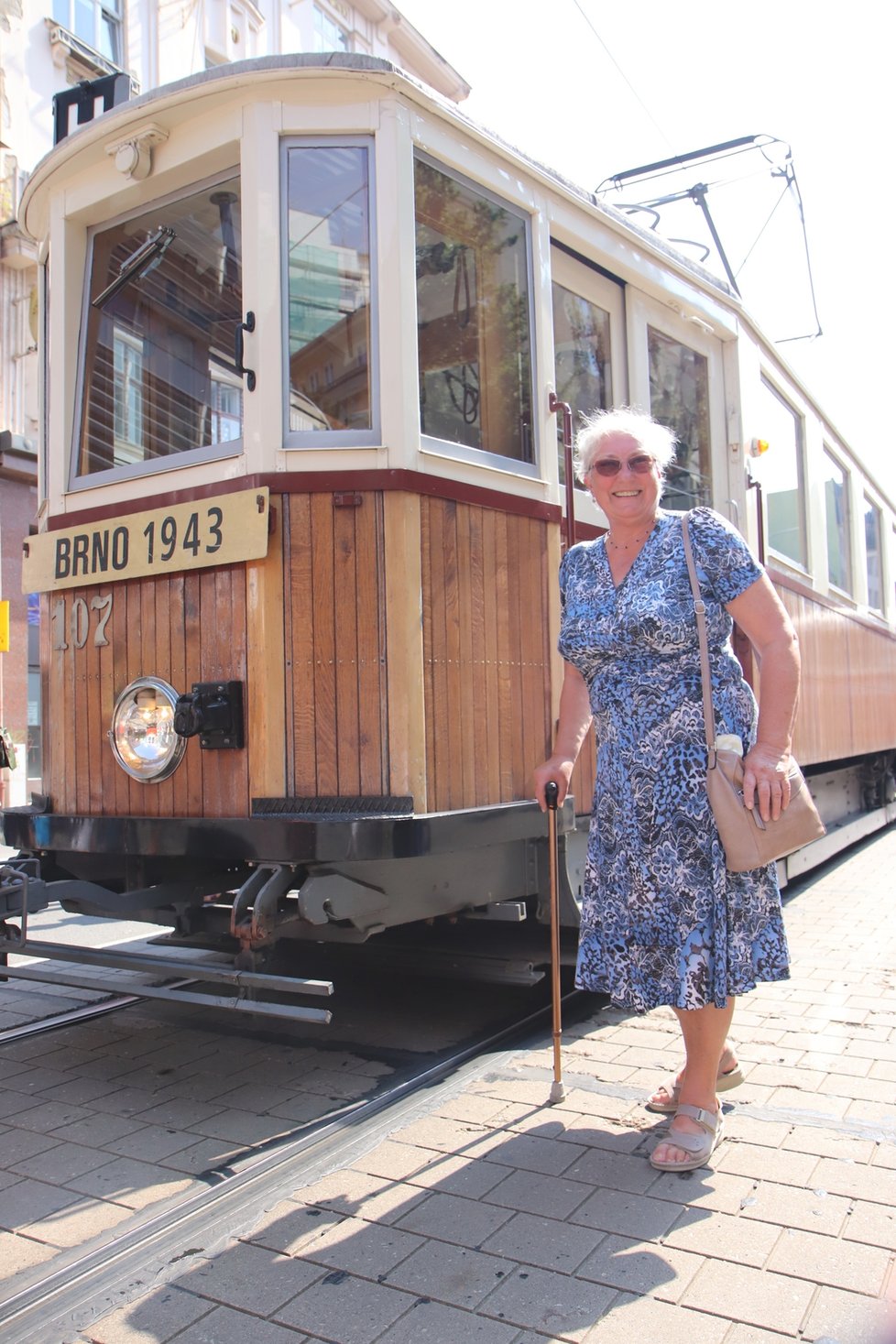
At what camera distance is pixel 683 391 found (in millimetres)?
5312

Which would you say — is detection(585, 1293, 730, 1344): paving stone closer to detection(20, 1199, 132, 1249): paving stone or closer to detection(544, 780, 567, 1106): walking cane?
detection(544, 780, 567, 1106): walking cane

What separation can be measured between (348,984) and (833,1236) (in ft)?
9.25

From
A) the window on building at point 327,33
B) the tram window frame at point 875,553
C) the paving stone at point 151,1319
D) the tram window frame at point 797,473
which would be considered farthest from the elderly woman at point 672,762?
the window on building at point 327,33

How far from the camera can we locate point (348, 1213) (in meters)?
2.57

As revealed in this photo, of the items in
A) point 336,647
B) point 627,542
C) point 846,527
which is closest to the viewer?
point 627,542

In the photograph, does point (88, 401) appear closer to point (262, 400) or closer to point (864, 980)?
point (262, 400)

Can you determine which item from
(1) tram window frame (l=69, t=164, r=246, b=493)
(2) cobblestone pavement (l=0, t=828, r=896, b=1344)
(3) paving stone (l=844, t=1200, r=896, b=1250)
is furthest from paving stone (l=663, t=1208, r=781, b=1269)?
(1) tram window frame (l=69, t=164, r=246, b=493)

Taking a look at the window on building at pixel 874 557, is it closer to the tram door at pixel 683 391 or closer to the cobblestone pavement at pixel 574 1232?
the tram door at pixel 683 391

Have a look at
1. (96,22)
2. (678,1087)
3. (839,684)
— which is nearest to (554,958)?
(678,1087)

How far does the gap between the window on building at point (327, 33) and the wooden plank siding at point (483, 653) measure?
1900 centimetres

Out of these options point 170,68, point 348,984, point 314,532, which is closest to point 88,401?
point 314,532

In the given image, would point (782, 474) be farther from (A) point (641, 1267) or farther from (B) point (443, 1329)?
(B) point (443, 1329)

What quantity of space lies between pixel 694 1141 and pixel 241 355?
9.11 ft

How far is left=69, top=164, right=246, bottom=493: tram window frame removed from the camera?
148 inches
